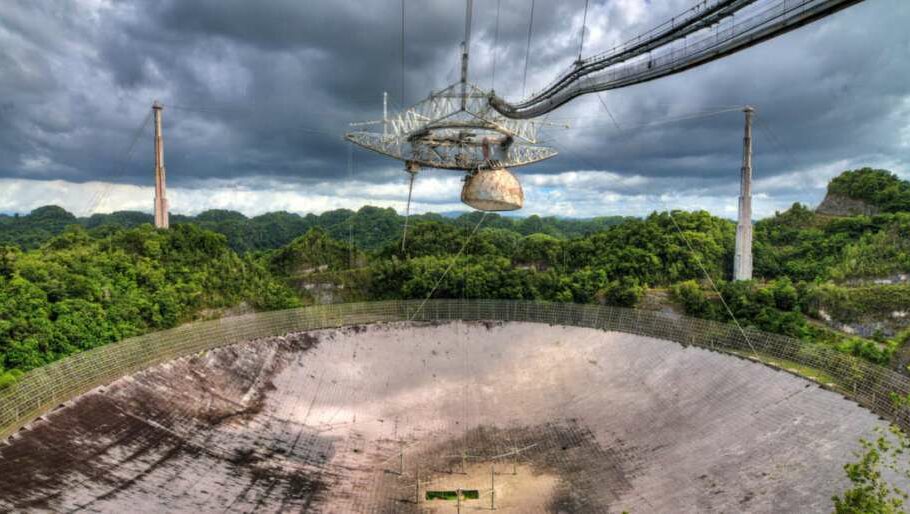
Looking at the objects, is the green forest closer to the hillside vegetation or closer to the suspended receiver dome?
the hillside vegetation

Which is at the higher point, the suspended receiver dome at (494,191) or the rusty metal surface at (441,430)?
the suspended receiver dome at (494,191)

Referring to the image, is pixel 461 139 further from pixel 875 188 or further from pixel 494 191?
pixel 875 188

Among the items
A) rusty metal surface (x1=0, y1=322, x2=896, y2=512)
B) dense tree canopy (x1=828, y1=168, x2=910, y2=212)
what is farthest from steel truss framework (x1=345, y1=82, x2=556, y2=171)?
dense tree canopy (x1=828, y1=168, x2=910, y2=212)

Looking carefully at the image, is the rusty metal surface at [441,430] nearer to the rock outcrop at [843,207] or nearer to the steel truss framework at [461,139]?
the steel truss framework at [461,139]

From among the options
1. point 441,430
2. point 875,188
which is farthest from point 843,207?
point 441,430

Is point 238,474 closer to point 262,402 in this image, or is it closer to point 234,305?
point 262,402

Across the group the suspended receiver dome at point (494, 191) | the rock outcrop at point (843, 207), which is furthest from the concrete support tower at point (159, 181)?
the rock outcrop at point (843, 207)

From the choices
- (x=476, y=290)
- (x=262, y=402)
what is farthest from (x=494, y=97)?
(x=476, y=290)

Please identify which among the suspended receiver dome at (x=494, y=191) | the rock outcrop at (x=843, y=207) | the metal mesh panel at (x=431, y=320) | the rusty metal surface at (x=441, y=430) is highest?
the rock outcrop at (x=843, y=207)
